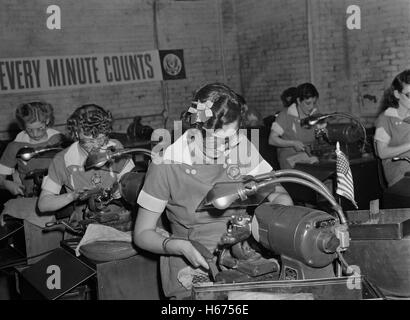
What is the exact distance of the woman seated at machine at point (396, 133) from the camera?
2.97 meters

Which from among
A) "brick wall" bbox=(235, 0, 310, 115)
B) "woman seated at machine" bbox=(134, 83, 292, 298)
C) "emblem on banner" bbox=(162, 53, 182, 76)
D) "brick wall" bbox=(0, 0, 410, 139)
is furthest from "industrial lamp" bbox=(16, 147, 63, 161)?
"emblem on banner" bbox=(162, 53, 182, 76)

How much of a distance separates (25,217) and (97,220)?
2.02 ft

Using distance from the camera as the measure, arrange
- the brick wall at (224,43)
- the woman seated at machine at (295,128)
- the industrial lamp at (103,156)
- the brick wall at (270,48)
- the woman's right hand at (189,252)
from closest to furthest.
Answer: the woman's right hand at (189,252) < the industrial lamp at (103,156) < the woman seated at machine at (295,128) < the brick wall at (224,43) < the brick wall at (270,48)

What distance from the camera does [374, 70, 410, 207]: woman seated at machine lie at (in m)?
2.97

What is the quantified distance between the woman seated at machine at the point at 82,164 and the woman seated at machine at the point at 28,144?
59cm

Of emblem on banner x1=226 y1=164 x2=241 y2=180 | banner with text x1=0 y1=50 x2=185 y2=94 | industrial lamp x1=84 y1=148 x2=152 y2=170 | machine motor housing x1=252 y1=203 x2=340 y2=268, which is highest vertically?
banner with text x1=0 y1=50 x2=185 y2=94

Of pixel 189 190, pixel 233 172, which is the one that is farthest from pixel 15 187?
pixel 233 172

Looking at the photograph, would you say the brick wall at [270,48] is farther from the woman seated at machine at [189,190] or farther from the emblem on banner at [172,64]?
the woman seated at machine at [189,190]

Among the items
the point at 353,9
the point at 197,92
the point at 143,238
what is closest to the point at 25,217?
the point at 143,238

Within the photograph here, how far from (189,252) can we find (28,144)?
2.15 metres

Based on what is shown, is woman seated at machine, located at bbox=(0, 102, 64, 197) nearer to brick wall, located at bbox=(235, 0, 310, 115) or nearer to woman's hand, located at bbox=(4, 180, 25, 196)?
woman's hand, located at bbox=(4, 180, 25, 196)

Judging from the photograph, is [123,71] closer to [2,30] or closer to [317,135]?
[2,30]

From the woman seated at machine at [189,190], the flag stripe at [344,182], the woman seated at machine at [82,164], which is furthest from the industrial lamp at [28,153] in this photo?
the flag stripe at [344,182]

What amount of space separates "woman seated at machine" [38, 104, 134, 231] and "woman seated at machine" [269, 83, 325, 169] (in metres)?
1.88
